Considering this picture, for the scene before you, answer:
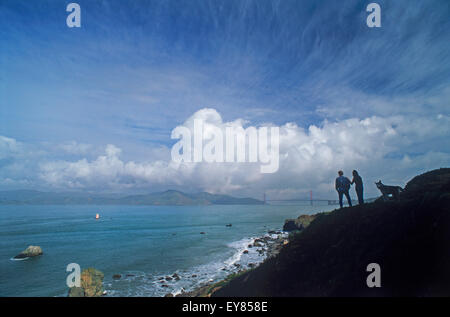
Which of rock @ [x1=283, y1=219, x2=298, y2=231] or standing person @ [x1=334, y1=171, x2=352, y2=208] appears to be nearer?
standing person @ [x1=334, y1=171, x2=352, y2=208]

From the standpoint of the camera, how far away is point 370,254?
10.4m

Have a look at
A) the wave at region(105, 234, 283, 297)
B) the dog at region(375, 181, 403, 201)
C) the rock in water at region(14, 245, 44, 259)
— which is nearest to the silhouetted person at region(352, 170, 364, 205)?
the dog at region(375, 181, 403, 201)

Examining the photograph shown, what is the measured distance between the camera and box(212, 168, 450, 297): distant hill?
8586 mm

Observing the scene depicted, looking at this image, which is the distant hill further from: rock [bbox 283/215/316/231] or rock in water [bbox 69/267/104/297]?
rock [bbox 283/215/316/231]

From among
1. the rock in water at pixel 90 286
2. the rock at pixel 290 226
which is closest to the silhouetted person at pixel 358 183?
the rock in water at pixel 90 286

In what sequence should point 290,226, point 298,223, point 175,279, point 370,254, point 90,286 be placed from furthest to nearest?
point 290,226, point 298,223, point 175,279, point 90,286, point 370,254

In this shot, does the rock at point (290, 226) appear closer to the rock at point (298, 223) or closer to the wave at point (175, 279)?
the rock at point (298, 223)

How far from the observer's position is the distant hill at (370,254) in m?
8.59

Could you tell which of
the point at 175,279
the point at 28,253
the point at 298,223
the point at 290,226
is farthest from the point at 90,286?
the point at 290,226

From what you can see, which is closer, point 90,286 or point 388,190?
point 388,190

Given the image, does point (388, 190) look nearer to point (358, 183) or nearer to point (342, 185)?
point (358, 183)
